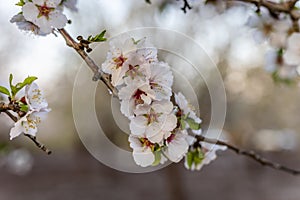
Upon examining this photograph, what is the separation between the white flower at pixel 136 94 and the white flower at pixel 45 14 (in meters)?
0.17

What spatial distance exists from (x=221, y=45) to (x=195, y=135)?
8.57 ft

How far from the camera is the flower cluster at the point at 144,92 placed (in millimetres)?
611

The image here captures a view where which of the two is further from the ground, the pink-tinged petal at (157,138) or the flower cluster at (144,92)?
the flower cluster at (144,92)

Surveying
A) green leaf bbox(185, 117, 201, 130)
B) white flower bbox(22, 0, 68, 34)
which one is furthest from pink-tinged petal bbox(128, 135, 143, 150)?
white flower bbox(22, 0, 68, 34)

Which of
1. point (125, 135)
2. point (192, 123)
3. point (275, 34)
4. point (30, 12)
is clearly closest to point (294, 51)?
point (275, 34)

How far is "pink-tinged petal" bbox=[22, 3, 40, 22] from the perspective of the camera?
68 cm

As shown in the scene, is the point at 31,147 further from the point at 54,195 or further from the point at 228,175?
the point at 228,175

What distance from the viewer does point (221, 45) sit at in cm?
337

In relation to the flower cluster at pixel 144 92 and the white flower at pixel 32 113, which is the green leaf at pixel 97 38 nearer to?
the flower cluster at pixel 144 92

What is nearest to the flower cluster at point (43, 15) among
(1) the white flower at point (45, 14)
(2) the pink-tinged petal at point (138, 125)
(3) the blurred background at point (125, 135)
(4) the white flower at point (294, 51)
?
(1) the white flower at point (45, 14)

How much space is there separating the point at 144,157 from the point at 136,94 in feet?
0.38

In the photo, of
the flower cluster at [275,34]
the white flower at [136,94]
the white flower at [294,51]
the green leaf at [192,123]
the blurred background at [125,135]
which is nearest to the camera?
the white flower at [136,94]

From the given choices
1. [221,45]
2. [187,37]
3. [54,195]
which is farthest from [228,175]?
[187,37]

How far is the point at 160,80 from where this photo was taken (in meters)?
0.62
